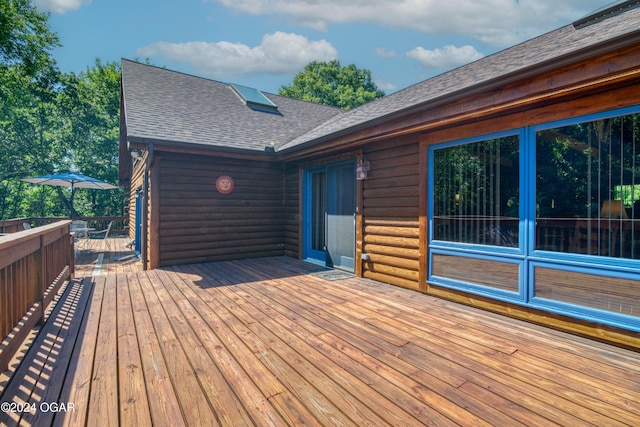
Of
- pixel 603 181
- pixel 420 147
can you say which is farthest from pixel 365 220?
pixel 603 181

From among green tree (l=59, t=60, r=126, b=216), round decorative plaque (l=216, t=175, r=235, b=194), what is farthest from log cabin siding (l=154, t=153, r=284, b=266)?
green tree (l=59, t=60, r=126, b=216)

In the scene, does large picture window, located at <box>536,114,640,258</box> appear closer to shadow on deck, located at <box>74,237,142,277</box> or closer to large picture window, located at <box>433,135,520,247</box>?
large picture window, located at <box>433,135,520,247</box>

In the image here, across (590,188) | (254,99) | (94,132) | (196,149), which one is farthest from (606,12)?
(94,132)

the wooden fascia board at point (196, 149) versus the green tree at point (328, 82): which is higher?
the green tree at point (328, 82)

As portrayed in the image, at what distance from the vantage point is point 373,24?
379 inches

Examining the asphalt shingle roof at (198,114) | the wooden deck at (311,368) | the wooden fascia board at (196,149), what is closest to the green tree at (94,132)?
the asphalt shingle roof at (198,114)

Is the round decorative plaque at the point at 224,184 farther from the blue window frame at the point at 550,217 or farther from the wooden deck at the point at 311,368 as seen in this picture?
the blue window frame at the point at 550,217

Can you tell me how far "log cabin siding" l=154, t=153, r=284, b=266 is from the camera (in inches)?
219

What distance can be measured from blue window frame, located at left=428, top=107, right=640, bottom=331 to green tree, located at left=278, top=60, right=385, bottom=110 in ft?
78.4

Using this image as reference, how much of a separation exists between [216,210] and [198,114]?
7.67ft

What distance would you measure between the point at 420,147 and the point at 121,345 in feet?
12.4

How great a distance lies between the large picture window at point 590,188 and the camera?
245 cm

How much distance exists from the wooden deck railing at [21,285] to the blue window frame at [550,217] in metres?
4.00

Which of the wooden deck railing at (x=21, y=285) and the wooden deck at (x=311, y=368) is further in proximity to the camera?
the wooden deck railing at (x=21, y=285)
